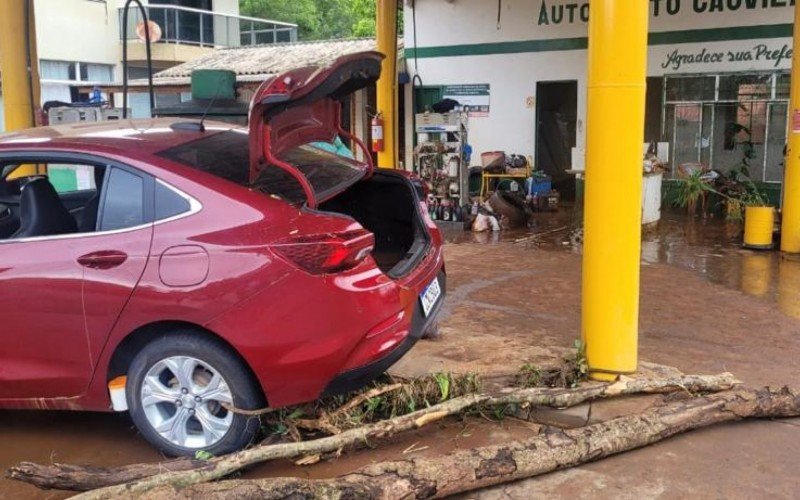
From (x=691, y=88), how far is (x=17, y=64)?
10825 millimetres

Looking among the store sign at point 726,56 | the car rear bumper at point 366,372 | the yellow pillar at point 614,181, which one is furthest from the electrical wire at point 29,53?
the store sign at point 726,56

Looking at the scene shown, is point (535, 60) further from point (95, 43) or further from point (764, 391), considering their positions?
point (95, 43)

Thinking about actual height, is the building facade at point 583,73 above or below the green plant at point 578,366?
above

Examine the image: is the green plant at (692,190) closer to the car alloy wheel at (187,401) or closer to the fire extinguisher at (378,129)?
the fire extinguisher at (378,129)

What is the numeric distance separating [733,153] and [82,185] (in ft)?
36.4

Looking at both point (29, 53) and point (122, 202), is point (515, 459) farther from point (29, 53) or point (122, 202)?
point (29, 53)

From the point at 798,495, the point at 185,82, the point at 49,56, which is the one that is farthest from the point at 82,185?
the point at 49,56

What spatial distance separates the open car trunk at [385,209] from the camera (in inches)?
190

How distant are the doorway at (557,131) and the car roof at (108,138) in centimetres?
1173

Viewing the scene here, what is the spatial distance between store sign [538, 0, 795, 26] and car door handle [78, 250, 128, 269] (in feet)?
39.8

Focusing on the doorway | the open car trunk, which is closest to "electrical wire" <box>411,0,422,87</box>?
the doorway

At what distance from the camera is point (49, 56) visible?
21750mm

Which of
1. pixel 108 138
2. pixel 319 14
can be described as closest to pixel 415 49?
pixel 108 138

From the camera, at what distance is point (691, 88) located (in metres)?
13.5
